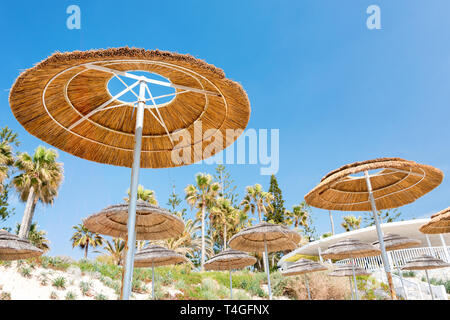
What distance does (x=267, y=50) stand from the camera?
20.0m

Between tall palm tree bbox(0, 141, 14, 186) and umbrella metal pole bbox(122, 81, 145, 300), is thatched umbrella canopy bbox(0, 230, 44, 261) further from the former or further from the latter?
tall palm tree bbox(0, 141, 14, 186)

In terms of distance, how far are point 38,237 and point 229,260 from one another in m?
22.3

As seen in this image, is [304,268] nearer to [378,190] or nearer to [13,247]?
[378,190]

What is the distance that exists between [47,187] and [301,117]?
891 inches

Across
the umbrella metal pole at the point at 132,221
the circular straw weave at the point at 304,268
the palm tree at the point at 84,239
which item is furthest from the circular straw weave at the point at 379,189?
the palm tree at the point at 84,239

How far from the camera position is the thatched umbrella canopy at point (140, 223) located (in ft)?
16.8

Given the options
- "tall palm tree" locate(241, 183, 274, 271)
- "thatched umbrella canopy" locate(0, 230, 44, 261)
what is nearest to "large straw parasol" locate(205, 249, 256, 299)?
"thatched umbrella canopy" locate(0, 230, 44, 261)

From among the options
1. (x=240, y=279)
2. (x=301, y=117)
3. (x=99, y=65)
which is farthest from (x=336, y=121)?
(x=99, y=65)

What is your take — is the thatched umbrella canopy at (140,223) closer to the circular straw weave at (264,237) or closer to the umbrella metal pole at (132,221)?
the circular straw weave at (264,237)

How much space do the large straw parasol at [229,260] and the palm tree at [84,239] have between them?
2129 cm

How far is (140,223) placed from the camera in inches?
Result: 226

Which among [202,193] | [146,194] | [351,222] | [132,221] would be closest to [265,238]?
[132,221]

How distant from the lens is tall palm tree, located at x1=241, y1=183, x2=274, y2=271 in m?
28.7
